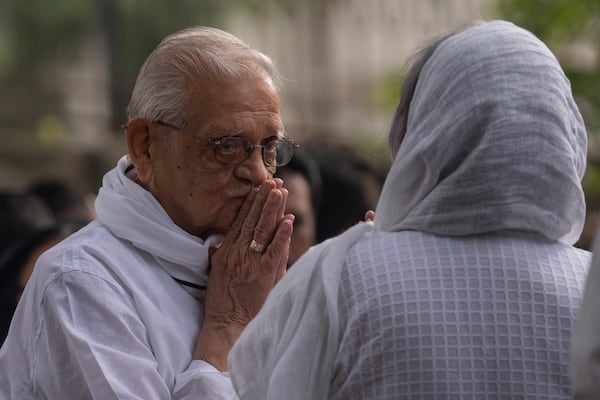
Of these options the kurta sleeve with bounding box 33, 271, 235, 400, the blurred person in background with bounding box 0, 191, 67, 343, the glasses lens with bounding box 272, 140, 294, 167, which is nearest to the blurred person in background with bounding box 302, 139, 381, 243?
the blurred person in background with bounding box 0, 191, 67, 343

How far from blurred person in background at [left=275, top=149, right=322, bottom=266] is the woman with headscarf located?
10.3ft

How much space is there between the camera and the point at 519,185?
2.65m

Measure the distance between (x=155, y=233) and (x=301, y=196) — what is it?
2.58 m

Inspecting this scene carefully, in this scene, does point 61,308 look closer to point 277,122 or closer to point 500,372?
point 277,122

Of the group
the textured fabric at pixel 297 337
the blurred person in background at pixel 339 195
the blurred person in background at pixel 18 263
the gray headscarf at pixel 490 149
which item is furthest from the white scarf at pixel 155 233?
the blurred person in background at pixel 339 195

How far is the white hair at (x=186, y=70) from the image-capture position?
11.5 feet

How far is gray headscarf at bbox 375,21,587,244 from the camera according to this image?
8.69ft

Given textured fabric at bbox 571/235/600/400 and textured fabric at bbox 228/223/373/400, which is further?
textured fabric at bbox 228/223/373/400

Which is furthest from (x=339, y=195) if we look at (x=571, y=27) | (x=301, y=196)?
(x=571, y=27)

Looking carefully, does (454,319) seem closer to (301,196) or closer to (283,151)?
(283,151)

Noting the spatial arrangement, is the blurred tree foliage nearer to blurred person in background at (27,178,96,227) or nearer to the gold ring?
blurred person in background at (27,178,96,227)

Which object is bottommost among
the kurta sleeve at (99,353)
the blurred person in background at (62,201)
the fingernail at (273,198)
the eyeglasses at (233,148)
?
the blurred person in background at (62,201)

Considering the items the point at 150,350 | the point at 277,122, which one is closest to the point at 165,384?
the point at 150,350

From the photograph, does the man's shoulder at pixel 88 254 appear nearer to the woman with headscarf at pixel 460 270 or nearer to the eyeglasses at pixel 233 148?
the eyeglasses at pixel 233 148
